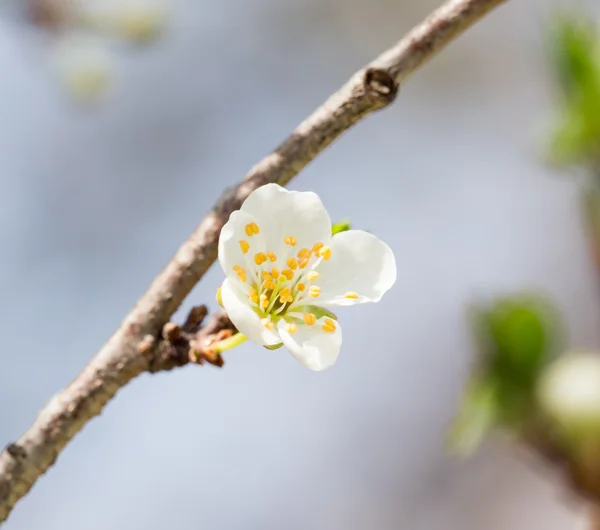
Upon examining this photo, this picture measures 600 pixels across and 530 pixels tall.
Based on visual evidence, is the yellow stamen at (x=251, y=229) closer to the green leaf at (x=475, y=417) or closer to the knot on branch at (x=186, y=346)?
the knot on branch at (x=186, y=346)

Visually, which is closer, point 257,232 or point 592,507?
point 257,232

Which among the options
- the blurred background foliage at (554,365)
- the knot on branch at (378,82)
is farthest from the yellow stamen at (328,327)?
the blurred background foliage at (554,365)

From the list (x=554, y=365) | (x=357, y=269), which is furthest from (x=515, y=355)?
(x=357, y=269)

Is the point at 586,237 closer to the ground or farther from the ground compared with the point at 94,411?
farther from the ground

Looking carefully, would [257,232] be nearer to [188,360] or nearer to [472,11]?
[188,360]

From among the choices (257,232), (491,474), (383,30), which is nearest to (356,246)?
(257,232)

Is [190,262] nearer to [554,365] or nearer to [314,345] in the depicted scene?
[314,345]

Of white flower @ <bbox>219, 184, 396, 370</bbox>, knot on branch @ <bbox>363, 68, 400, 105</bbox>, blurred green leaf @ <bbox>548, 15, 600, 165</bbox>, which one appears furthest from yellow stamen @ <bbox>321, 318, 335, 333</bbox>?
blurred green leaf @ <bbox>548, 15, 600, 165</bbox>
